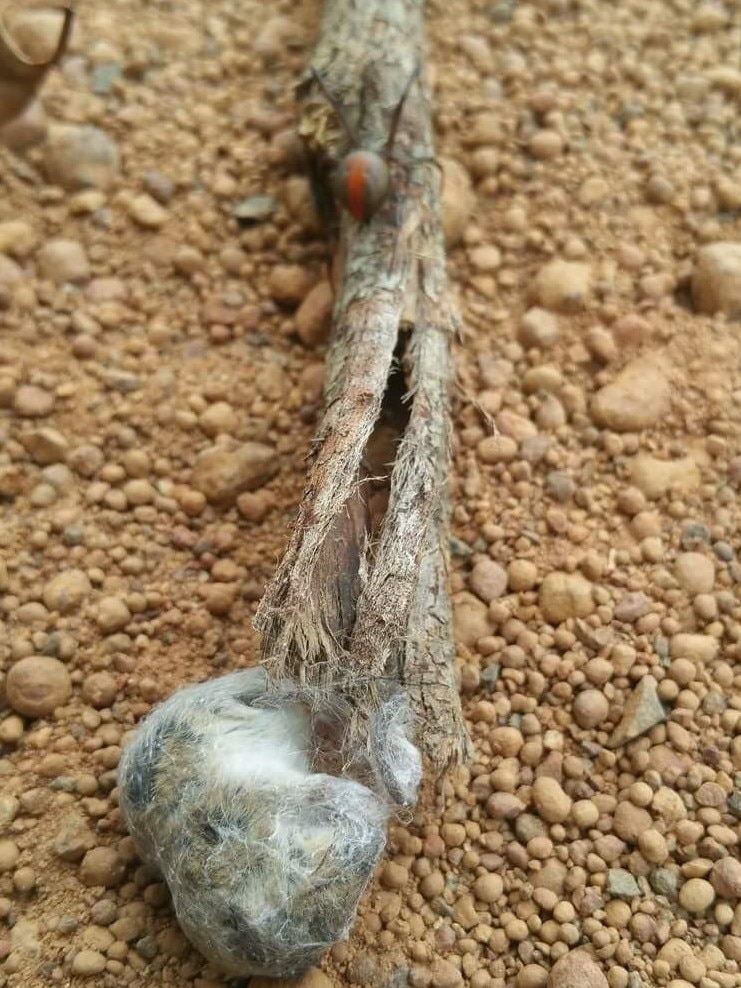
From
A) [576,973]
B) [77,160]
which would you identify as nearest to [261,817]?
[576,973]

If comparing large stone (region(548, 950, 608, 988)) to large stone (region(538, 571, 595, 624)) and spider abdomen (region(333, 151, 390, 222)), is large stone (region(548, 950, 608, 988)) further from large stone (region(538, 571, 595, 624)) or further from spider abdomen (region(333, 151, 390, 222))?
spider abdomen (region(333, 151, 390, 222))

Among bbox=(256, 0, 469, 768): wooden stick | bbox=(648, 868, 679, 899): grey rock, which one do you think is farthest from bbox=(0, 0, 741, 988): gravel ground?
bbox=(256, 0, 469, 768): wooden stick

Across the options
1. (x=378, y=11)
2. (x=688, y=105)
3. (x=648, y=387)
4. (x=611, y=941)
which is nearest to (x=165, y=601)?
(x=611, y=941)

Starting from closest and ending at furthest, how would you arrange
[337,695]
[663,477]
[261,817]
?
[261,817] < [337,695] < [663,477]

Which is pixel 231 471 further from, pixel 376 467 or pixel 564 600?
pixel 564 600

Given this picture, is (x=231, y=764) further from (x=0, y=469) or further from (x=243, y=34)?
(x=243, y=34)

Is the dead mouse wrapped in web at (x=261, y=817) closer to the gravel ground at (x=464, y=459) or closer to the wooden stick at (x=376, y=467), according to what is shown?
the wooden stick at (x=376, y=467)
